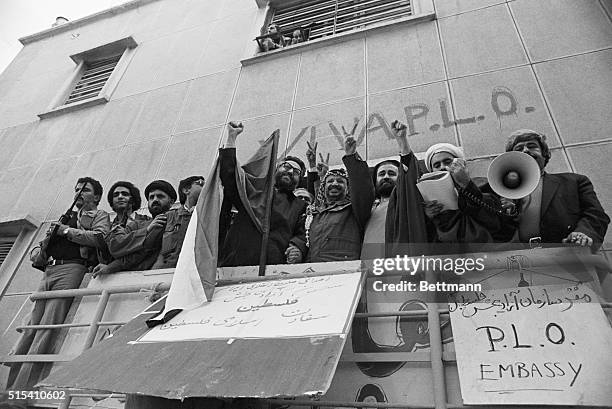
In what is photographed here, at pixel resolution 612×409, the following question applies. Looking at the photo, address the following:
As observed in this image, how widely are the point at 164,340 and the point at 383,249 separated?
4.11 ft

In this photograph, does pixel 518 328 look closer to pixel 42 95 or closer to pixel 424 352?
pixel 424 352

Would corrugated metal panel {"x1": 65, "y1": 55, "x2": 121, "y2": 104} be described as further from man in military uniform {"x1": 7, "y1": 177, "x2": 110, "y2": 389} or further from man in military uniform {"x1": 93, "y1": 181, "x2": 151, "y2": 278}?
man in military uniform {"x1": 93, "y1": 181, "x2": 151, "y2": 278}

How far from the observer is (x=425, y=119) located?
3.47 m

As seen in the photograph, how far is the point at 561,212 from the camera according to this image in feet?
6.32

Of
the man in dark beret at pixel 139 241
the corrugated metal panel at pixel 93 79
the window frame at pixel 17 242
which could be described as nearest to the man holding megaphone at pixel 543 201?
the man in dark beret at pixel 139 241

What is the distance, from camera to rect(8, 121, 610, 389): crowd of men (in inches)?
74.6

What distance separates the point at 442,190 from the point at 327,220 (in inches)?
31.2

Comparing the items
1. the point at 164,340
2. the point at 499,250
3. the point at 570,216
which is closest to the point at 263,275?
the point at 164,340

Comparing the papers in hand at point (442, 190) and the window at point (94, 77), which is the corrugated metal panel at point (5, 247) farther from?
the papers in hand at point (442, 190)

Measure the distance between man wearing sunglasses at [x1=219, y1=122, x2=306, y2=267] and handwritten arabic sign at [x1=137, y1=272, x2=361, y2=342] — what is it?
0.38 meters

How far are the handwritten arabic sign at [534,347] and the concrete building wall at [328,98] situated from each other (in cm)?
144

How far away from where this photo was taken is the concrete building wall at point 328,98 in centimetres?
316

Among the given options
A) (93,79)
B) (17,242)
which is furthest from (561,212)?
(93,79)

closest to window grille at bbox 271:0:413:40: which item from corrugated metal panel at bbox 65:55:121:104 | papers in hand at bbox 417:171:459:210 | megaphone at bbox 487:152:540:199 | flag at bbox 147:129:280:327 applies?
flag at bbox 147:129:280:327
